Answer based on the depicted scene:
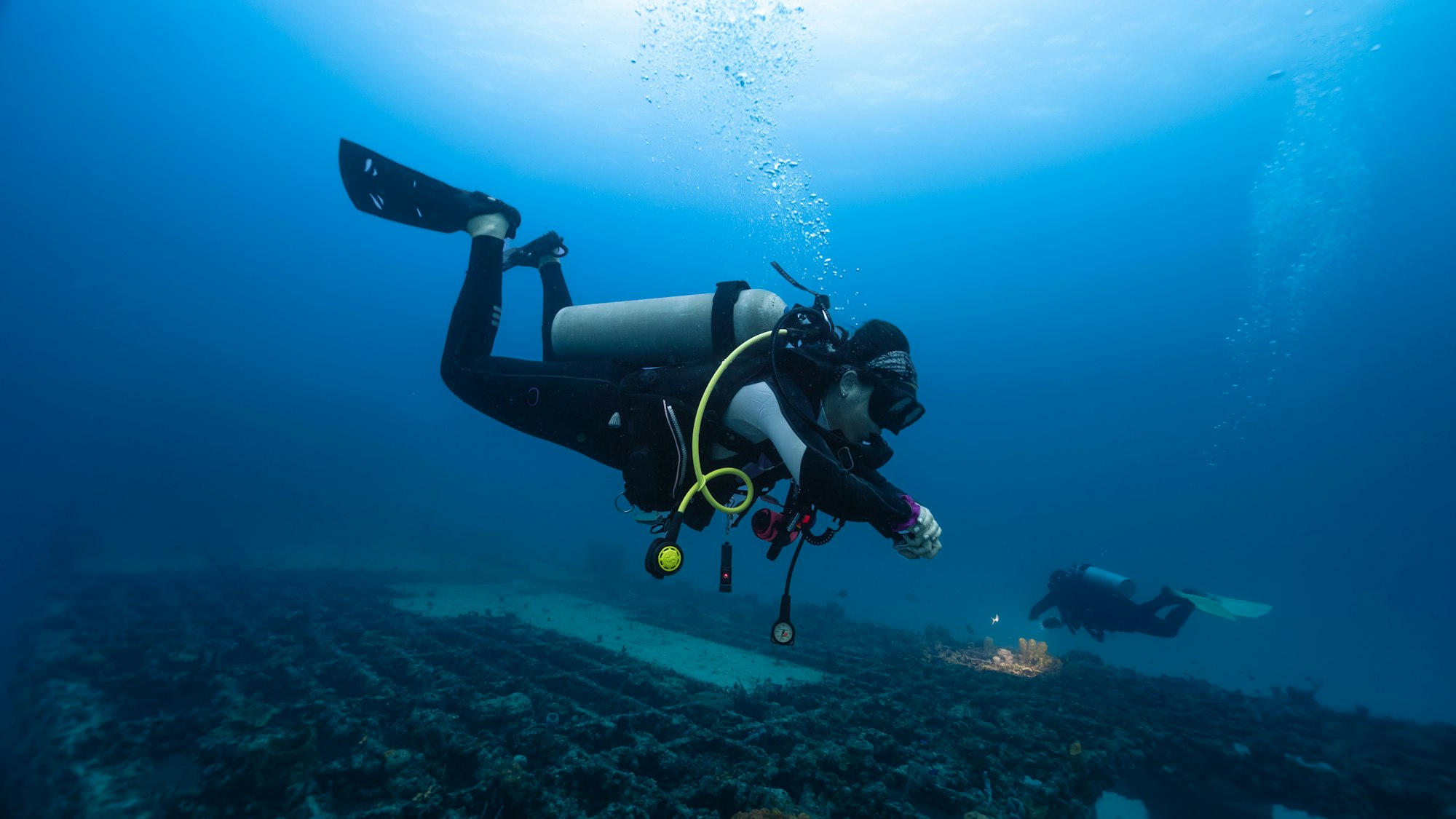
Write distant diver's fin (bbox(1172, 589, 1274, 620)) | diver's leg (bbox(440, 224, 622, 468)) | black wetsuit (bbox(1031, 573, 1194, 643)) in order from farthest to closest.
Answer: black wetsuit (bbox(1031, 573, 1194, 643))
distant diver's fin (bbox(1172, 589, 1274, 620))
diver's leg (bbox(440, 224, 622, 468))

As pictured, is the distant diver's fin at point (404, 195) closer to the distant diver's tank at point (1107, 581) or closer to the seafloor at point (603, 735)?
the seafloor at point (603, 735)

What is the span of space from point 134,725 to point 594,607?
34.2 ft

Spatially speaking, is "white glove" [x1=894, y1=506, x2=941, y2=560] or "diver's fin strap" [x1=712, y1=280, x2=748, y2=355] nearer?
"white glove" [x1=894, y1=506, x2=941, y2=560]

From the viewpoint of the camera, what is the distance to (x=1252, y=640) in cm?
6500

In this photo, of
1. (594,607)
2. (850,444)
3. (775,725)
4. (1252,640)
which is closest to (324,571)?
(594,607)

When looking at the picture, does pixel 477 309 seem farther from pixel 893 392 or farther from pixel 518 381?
pixel 893 392

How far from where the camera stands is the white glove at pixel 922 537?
2.54 m

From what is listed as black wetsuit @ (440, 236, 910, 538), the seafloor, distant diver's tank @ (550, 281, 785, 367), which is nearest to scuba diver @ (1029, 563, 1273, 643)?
the seafloor

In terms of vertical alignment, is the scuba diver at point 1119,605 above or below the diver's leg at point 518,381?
above

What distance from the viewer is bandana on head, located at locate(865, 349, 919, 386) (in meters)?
3.17

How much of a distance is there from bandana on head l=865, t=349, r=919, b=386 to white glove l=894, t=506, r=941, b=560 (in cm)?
94

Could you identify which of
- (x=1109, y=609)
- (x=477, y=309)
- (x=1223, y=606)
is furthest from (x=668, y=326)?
(x=1223, y=606)

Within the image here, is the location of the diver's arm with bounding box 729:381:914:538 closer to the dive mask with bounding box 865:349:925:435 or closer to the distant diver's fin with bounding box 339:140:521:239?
the dive mask with bounding box 865:349:925:435

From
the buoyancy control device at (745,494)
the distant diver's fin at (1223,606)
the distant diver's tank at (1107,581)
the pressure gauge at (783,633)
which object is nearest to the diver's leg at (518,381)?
the buoyancy control device at (745,494)
